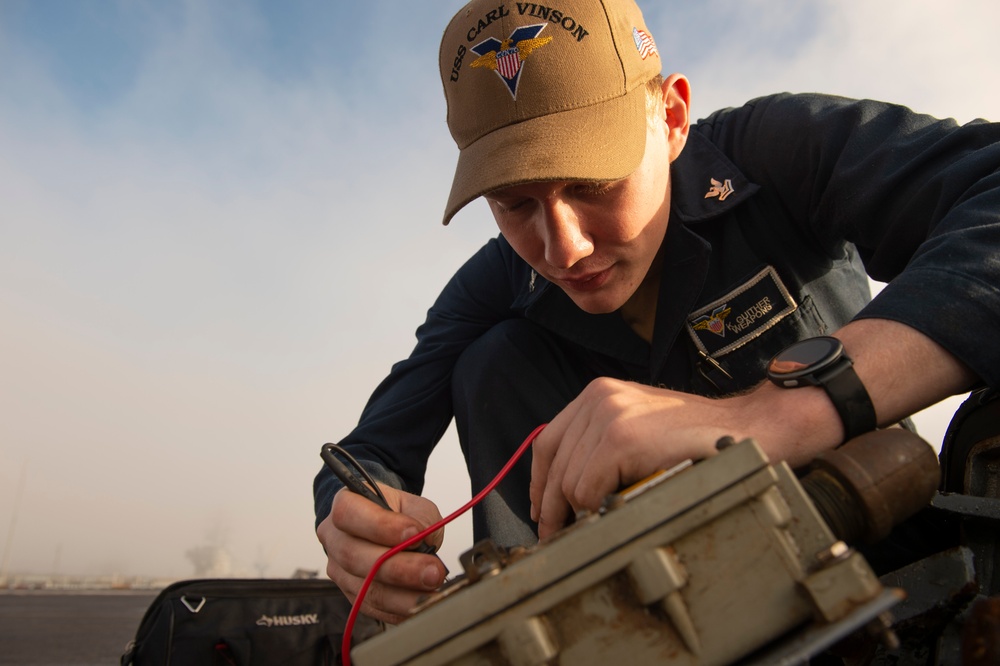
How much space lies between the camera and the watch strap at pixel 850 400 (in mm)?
1130

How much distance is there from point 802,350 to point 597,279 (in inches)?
30.9

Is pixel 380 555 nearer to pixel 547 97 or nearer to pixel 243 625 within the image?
pixel 547 97

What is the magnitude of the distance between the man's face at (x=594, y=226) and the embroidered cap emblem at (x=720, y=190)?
181 millimetres

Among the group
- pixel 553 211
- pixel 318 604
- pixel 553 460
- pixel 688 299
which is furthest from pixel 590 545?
pixel 318 604

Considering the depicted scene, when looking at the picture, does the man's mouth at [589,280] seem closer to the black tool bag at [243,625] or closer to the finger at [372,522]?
the finger at [372,522]

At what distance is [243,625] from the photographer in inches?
104

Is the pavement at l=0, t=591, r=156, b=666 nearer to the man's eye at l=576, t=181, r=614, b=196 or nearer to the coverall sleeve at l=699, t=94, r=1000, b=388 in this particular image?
the man's eye at l=576, t=181, r=614, b=196

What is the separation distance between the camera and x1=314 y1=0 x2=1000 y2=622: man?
3.81 feet

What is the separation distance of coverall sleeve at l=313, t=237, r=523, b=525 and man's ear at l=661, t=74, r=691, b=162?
0.70 meters

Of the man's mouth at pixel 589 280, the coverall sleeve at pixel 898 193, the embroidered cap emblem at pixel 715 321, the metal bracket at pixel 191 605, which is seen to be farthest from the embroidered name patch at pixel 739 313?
the metal bracket at pixel 191 605

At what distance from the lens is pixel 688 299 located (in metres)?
2.06

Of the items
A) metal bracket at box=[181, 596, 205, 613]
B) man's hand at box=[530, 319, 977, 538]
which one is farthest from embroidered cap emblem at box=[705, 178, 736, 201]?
metal bracket at box=[181, 596, 205, 613]

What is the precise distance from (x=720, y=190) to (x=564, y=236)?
0.67 m

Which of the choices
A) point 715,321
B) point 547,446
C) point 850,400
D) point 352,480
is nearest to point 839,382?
point 850,400
